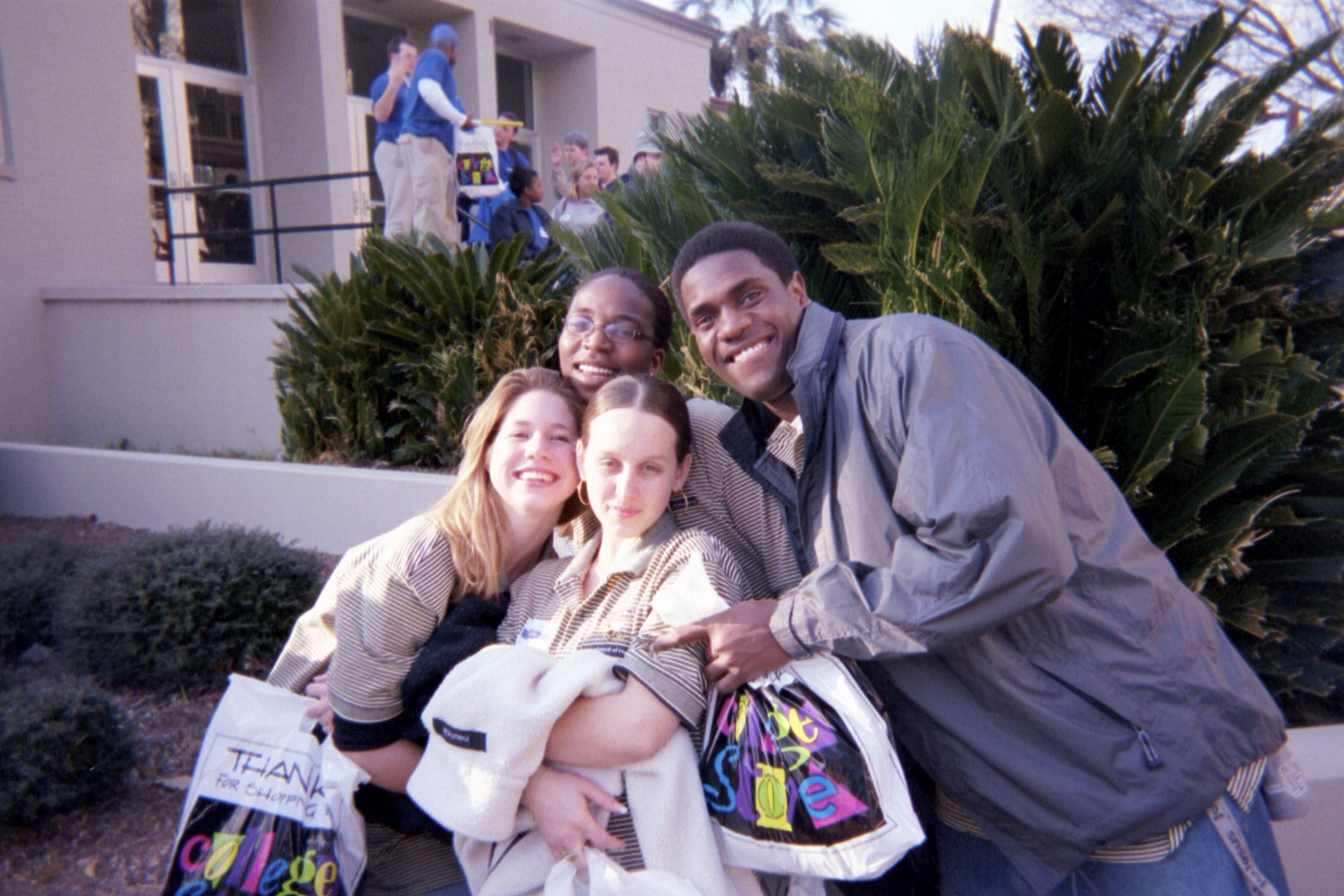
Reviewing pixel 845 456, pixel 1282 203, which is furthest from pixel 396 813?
pixel 1282 203

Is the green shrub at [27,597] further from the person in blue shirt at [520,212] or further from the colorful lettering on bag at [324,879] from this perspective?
the person in blue shirt at [520,212]

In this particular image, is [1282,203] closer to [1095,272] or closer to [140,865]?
[1095,272]

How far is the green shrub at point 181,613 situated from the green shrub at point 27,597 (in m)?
0.55

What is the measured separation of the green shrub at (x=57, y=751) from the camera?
3.31m

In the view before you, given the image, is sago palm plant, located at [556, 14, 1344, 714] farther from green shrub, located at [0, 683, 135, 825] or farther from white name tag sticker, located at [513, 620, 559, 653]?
green shrub, located at [0, 683, 135, 825]

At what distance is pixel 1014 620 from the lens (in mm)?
1804

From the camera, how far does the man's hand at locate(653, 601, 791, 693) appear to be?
1911 millimetres

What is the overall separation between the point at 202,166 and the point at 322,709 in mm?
12336

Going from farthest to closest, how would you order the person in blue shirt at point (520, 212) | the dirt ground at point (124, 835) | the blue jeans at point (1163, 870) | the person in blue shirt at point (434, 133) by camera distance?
the person in blue shirt at point (520, 212) → the person in blue shirt at point (434, 133) → the dirt ground at point (124, 835) → the blue jeans at point (1163, 870)

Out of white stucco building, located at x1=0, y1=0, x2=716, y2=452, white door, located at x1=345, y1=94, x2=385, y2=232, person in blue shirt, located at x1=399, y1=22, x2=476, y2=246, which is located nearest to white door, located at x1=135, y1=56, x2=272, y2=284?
white stucco building, located at x1=0, y1=0, x2=716, y2=452

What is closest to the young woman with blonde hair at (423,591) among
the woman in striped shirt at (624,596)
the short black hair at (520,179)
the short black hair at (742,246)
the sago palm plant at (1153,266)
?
the woman in striped shirt at (624,596)

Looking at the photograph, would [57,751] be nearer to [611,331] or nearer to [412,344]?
[611,331]

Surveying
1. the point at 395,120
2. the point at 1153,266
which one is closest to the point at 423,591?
the point at 1153,266

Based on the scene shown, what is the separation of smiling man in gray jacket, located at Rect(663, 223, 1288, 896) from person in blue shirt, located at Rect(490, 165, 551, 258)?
722cm
